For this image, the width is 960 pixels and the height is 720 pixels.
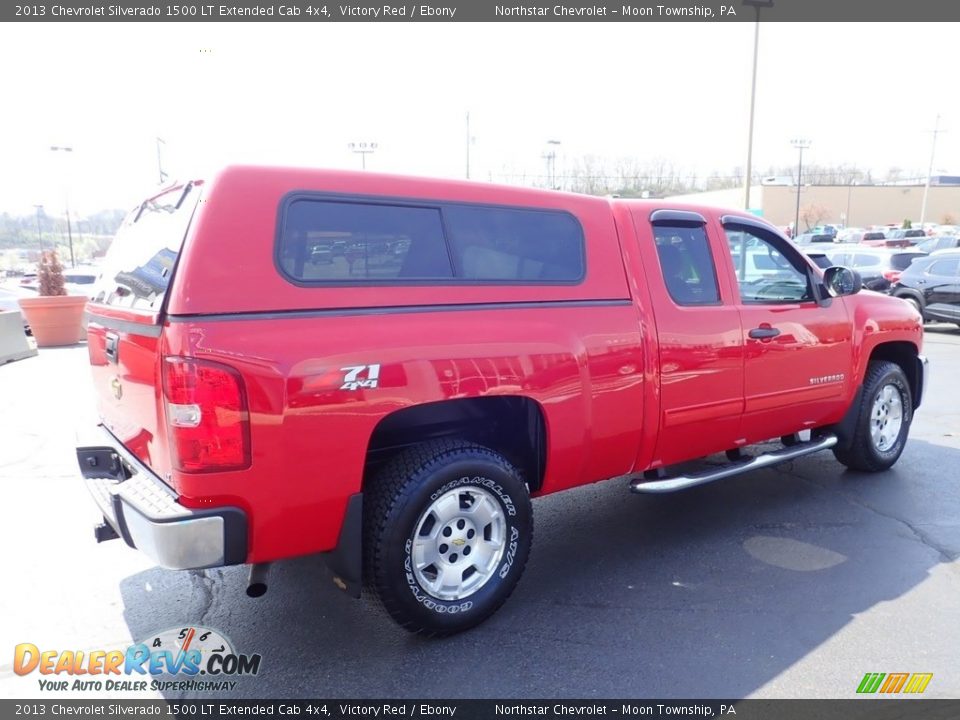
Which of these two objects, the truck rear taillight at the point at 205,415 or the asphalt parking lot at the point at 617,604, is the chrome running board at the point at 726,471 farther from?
the truck rear taillight at the point at 205,415

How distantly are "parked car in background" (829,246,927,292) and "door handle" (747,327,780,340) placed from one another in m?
13.3

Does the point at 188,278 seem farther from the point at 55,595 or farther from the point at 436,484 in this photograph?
the point at 55,595

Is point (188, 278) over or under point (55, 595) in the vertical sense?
over

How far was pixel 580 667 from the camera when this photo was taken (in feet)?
9.80

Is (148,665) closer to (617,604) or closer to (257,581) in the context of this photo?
(257,581)

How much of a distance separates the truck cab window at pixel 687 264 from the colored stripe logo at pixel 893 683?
2.05 metres

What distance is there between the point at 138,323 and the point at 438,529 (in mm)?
1545

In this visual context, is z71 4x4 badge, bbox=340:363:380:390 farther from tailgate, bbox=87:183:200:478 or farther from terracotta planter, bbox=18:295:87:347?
terracotta planter, bbox=18:295:87:347

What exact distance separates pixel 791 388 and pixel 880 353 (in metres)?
1.52

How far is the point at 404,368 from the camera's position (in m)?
2.90

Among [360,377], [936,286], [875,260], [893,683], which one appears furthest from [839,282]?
[875,260]

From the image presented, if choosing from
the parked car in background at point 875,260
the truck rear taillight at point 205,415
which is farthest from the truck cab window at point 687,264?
the parked car in background at point 875,260

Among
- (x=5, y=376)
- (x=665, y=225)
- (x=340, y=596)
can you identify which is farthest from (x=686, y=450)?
(x=5, y=376)

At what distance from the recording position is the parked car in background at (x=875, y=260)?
16.3 metres
